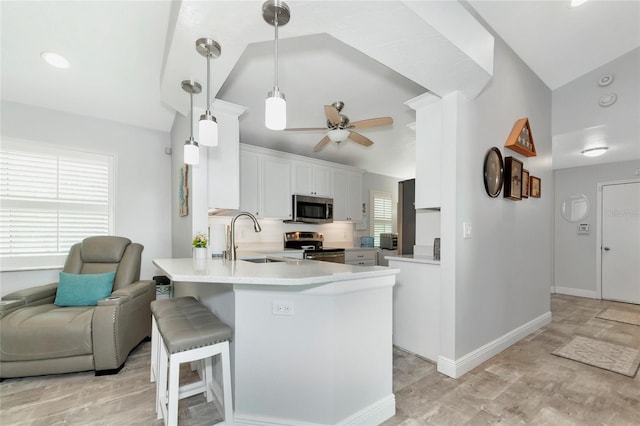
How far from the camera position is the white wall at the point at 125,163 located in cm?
296

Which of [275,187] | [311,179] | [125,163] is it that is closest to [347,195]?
[311,179]

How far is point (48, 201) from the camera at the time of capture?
309cm

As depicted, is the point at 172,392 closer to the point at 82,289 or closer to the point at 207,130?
the point at 207,130

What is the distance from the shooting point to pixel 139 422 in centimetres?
172

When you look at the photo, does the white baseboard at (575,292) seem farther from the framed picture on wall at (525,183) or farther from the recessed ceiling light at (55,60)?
the recessed ceiling light at (55,60)

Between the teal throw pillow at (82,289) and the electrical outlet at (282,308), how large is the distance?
2078 millimetres

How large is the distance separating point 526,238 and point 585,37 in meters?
2.05

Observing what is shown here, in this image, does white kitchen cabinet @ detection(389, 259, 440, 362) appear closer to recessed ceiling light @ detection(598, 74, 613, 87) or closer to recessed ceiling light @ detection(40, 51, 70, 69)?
recessed ceiling light @ detection(598, 74, 613, 87)

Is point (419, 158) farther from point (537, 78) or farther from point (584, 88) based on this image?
point (584, 88)

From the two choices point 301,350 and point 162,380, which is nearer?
point 301,350

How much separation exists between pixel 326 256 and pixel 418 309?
75.6 inches

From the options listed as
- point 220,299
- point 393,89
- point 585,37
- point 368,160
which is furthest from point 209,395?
point 585,37

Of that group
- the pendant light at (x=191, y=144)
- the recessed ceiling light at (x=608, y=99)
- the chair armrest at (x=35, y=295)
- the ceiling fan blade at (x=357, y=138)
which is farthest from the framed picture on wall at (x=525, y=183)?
the chair armrest at (x=35, y=295)

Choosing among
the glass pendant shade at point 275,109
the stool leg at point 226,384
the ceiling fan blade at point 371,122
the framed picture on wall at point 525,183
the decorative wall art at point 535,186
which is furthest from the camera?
the decorative wall art at point 535,186
